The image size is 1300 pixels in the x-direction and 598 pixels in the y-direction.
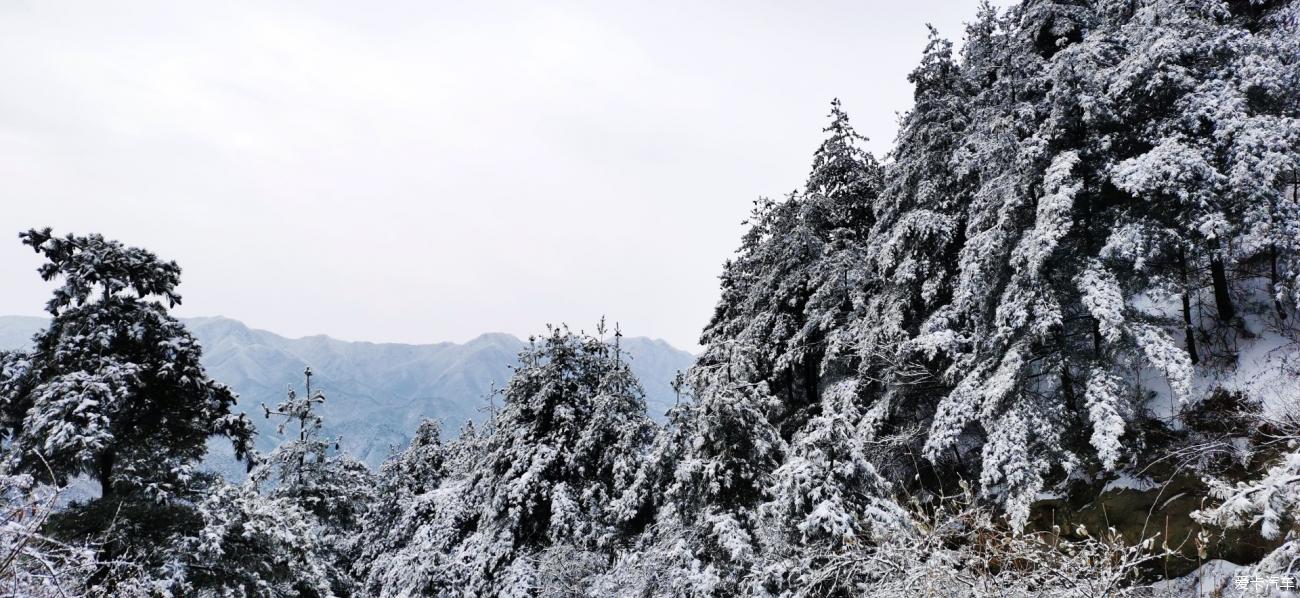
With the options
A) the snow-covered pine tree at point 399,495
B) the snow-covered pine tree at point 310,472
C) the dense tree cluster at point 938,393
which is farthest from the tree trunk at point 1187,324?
the snow-covered pine tree at point 310,472

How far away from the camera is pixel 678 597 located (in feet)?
32.7

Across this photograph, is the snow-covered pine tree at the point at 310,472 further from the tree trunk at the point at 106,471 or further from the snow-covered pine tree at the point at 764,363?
the snow-covered pine tree at the point at 764,363

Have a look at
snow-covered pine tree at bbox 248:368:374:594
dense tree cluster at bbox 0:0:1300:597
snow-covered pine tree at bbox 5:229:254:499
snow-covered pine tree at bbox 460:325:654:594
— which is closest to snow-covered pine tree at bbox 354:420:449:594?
snow-covered pine tree at bbox 248:368:374:594

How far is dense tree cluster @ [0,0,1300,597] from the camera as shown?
9867 mm

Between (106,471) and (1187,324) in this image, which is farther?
(1187,324)

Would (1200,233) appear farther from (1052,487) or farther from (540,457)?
(540,457)

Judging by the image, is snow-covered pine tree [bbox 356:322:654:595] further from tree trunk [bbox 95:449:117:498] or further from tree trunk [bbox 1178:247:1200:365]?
tree trunk [bbox 1178:247:1200:365]

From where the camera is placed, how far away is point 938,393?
16.2 meters

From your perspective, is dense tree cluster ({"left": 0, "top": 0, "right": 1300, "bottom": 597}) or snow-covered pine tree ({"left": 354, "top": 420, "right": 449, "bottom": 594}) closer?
dense tree cluster ({"left": 0, "top": 0, "right": 1300, "bottom": 597})

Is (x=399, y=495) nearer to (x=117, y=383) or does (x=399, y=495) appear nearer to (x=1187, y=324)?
(x=117, y=383)

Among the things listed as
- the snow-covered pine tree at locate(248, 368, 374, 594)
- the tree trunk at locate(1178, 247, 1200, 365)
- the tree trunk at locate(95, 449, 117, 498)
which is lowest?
the snow-covered pine tree at locate(248, 368, 374, 594)

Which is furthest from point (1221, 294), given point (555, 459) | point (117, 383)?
point (117, 383)

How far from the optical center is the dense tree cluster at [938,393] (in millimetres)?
9867

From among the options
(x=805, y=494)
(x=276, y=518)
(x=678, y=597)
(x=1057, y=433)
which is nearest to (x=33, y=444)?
(x=276, y=518)
